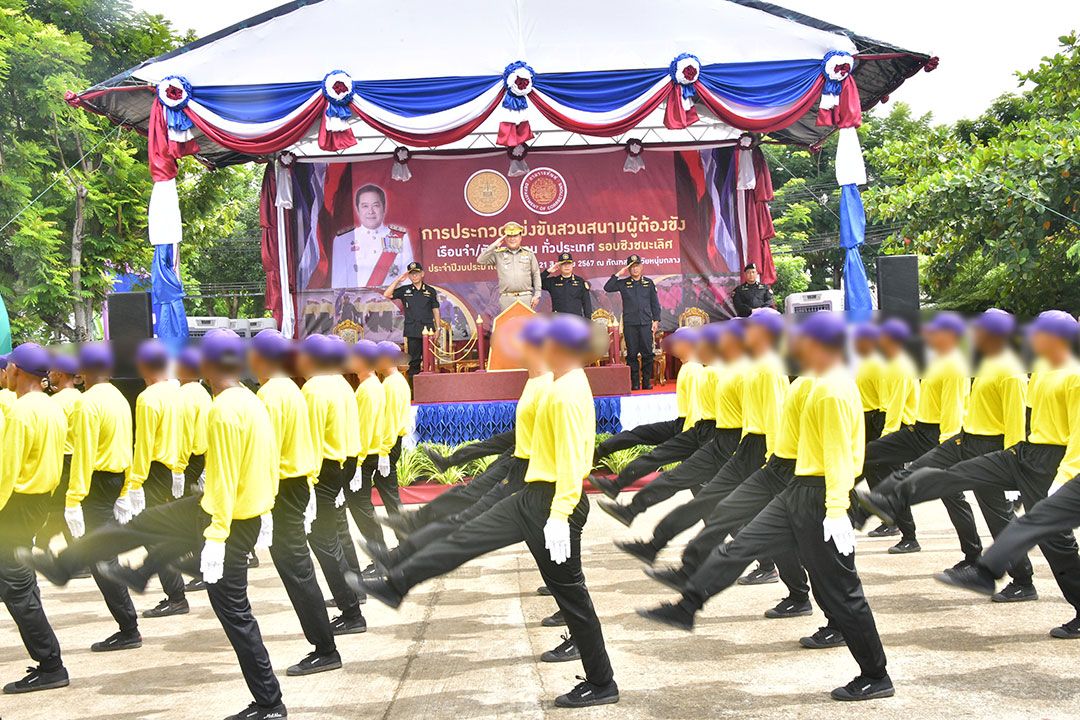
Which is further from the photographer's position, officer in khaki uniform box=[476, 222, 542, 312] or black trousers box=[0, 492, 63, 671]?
officer in khaki uniform box=[476, 222, 542, 312]

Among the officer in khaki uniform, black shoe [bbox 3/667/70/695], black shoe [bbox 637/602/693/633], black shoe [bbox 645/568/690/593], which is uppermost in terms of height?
the officer in khaki uniform

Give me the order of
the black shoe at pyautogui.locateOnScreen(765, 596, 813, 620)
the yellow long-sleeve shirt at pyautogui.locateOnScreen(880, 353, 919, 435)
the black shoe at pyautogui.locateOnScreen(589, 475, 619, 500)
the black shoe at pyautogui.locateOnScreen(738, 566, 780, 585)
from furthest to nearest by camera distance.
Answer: the black shoe at pyautogui.locateOnScreen(589, 475, 619, 500)
the yellow long-sleeve shirt at pyautogui.locateOnScreen(880, 353, 919, 435)
the black shoe at pyautogui.locateOnScreen(738, 566, 780, 585)
the black shoe at pyautogui.locateOnScreen(765, 596, 813, 620)

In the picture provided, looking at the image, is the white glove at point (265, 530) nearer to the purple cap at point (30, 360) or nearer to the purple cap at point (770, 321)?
the purple cap at point (30, 360)

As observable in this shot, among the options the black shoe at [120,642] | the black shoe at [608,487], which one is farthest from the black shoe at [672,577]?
the black shoe at [120,642]

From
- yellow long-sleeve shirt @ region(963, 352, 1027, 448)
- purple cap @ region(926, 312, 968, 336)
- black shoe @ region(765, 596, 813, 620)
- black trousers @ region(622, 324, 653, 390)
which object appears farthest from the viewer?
black trousers @ region(622, 324, 653, 390)

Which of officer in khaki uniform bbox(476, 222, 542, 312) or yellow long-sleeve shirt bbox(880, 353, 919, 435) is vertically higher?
officer in khaki uniform bbox(476, 222, 542, 312)

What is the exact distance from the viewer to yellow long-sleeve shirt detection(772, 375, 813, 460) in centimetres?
523

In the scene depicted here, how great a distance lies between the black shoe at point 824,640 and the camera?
5.86 meters

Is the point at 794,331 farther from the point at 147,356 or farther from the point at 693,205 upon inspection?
the point at 693,205

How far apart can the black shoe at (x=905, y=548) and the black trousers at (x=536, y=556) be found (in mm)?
4106

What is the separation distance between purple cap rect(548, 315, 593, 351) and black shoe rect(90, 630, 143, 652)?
3.62 meters

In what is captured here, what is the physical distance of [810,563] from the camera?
5.04 metres

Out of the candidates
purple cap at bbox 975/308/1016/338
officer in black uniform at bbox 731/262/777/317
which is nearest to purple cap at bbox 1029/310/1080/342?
purple cap at bbox 975/308/1016/338

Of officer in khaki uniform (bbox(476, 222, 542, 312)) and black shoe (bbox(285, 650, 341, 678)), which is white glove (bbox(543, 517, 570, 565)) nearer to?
black shoe (bbox(285, 650, 341, 678))
